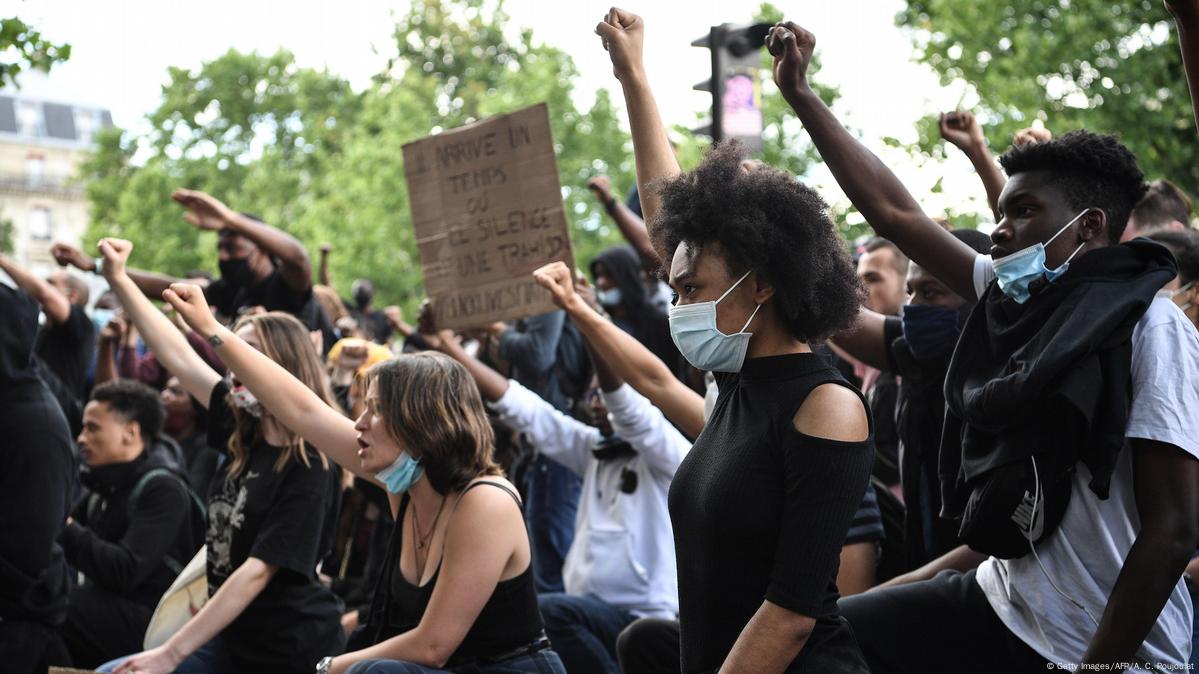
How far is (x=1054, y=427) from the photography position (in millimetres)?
3250

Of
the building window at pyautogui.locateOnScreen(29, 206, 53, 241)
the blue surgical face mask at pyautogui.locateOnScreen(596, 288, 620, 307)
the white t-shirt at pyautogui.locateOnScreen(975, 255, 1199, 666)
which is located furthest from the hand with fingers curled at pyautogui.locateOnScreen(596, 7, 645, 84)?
the building window at pyautogui.locateOnScreen(29, 206, 53, 241)

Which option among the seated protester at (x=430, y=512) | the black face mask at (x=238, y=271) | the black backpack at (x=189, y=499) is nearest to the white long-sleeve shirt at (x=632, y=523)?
the seated protester at (x=430, y=512)

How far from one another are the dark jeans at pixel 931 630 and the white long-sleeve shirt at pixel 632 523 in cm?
207

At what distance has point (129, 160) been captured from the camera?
47125mm

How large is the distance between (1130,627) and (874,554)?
1.60 m

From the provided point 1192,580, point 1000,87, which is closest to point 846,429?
point 1192,580

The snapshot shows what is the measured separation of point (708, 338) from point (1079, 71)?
637 inches

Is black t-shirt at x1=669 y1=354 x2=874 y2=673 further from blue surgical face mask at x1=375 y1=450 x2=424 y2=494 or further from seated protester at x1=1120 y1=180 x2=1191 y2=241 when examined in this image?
seated protester at x1=1120 y1=180 x2=1191 y2=241

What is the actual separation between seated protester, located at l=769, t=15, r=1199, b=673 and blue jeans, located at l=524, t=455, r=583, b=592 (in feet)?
12.0

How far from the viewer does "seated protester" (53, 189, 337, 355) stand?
737cm

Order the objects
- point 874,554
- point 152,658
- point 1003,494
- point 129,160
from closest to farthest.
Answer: point 1003,494
point 874,554
point 152,658
point 129,160

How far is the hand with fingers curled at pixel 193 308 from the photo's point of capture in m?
4.79

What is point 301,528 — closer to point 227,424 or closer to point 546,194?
point 227,424

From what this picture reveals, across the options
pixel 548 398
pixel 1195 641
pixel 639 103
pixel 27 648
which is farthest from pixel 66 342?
pixel 1195 641
